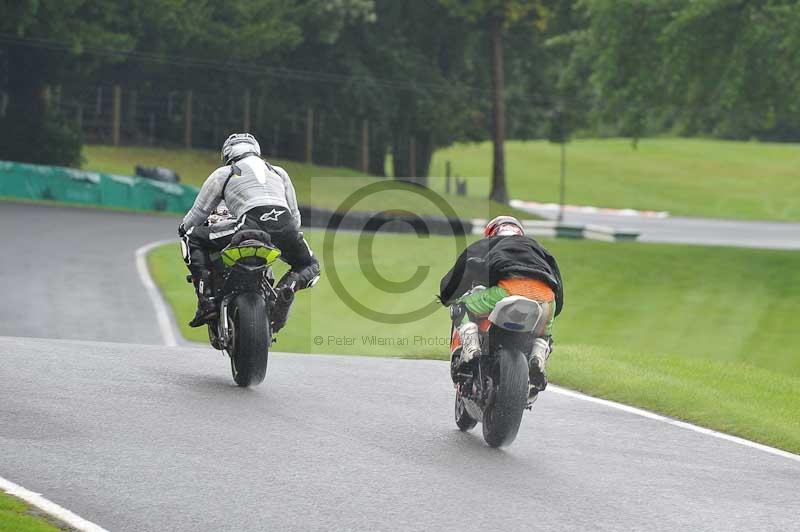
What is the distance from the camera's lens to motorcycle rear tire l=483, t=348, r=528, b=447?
9.65 metres

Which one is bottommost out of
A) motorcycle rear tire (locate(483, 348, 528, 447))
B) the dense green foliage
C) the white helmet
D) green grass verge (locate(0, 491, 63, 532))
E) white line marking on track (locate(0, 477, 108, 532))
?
white line marking on track (locate(0, 477, 108, 532))

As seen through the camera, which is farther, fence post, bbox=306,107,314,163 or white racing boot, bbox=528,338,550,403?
fence post, bbox=306,107,314,163

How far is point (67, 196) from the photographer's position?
4219cm

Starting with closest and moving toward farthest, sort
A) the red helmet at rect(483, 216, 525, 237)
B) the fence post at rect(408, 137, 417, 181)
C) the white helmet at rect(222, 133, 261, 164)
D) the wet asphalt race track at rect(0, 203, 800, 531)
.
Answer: the wet asphalt race track at rect(0, 203, 800, 531) → the red helmet at rect(483, 216, 525, 237) → the white helmet at rect(222, 133, 261, 164) → the fence post at rect(408, 137, 417, 181)

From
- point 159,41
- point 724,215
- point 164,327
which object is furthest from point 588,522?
point 724,215

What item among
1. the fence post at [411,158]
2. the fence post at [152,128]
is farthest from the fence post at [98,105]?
the fence post at [411,158]

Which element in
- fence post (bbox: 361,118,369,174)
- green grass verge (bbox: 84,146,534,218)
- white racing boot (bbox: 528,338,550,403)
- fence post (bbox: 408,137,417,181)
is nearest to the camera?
white racing boot (bbox: 528,338,550,403)

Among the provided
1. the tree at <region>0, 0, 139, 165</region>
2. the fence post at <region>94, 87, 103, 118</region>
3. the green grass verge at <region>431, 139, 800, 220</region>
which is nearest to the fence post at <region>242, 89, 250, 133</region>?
the fence post at <region>94, 87, 103, 118</region>

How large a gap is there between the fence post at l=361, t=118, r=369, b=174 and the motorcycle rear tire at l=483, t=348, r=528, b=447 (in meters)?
50.0

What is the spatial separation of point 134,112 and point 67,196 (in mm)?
12704

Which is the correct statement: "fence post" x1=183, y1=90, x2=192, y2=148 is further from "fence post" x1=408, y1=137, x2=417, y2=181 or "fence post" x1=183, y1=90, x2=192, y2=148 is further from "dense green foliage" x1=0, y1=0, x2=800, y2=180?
"fence post" x1=408, y1=137, x2=417, y2=181

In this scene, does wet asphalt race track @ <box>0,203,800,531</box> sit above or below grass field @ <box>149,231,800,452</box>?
above

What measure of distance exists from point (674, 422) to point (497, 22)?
46643 mm

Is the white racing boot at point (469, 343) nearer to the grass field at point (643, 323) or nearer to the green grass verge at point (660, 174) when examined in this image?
the grass field at point (643, 323)
